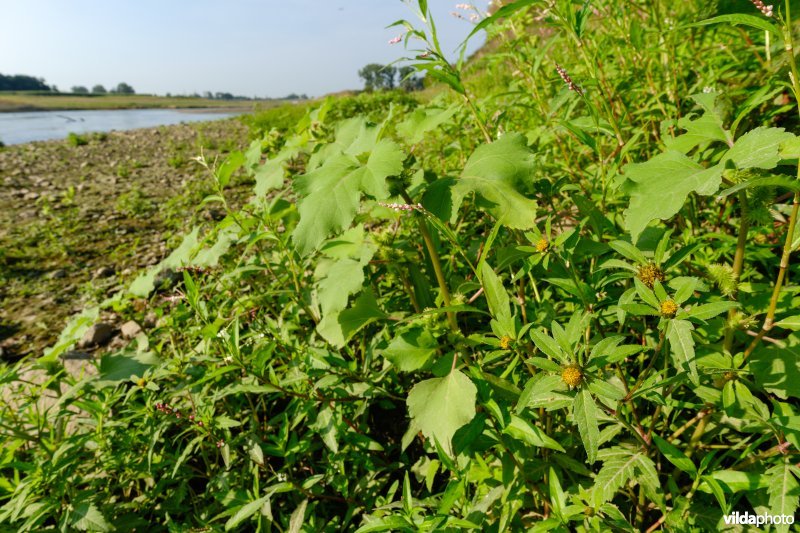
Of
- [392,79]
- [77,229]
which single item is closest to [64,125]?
[392,79]

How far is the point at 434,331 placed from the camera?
1.23 meters

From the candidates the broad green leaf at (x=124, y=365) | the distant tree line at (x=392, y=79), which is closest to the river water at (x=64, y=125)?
the distant tree line at (x=392, y=79)

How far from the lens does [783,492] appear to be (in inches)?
32.4

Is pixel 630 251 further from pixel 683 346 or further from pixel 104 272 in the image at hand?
pixel 104 272

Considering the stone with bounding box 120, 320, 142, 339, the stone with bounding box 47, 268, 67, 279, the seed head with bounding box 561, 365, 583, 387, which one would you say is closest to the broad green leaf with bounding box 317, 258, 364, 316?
the seed head with bounding box 561, 365, 583, 387

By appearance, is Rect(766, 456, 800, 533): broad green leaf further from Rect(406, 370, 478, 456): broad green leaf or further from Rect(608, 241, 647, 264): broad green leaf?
Rect(406, 370, 478, 456): broad green leaf

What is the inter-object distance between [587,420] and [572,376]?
8cm

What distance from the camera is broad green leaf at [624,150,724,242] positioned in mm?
743

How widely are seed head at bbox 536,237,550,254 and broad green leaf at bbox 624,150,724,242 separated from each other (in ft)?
0.79

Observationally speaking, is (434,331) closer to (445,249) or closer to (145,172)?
(445,249)

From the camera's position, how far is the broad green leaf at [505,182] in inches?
43.9

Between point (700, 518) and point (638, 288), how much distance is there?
0.61m

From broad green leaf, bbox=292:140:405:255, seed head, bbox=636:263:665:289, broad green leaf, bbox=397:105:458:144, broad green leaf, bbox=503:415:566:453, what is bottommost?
broad green leaf, bbox=503:415:566:453

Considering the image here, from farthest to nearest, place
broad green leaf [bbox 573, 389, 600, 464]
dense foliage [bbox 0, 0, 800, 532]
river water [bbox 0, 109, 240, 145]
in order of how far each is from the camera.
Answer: river water [bbox 0, 109, 240, 145] → dense foliage [bbox 0, 0, 800, 532] → broad green leaf [bbox 573, 389, 600, 464]
